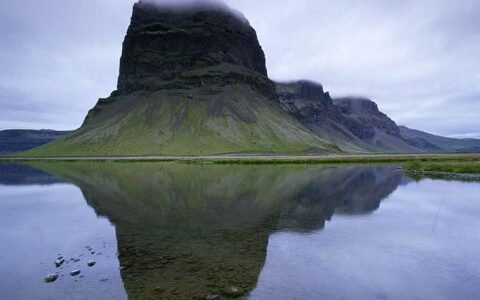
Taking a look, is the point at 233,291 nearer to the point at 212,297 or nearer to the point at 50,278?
the point at 212,297

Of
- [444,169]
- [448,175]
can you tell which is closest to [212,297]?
[448,175]

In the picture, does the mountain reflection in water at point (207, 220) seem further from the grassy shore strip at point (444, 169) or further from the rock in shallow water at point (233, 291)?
the grassy shore strip at point (444, 169)

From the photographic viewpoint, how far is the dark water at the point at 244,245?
1650cm

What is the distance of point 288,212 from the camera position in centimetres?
3484

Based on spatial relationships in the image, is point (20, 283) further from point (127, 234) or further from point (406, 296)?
point (406, 296)

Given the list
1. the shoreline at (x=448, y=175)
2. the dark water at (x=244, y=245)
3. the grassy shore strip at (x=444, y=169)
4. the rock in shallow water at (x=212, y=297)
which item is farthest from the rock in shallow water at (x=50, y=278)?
the grassy shore strip at (x=444, y=169)

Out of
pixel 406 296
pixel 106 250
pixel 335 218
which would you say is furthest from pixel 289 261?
pixel 335 218

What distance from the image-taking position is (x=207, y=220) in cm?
3098

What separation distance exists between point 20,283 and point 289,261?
13622 millimetres

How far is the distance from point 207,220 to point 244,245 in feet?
27.2

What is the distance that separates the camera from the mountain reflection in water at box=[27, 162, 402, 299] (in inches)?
687

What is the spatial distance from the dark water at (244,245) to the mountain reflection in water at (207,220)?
4.4 inches

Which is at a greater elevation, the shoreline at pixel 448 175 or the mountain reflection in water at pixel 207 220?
the shoreline at pixel 448 175

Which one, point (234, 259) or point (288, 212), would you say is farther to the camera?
→ point (288, 212)
